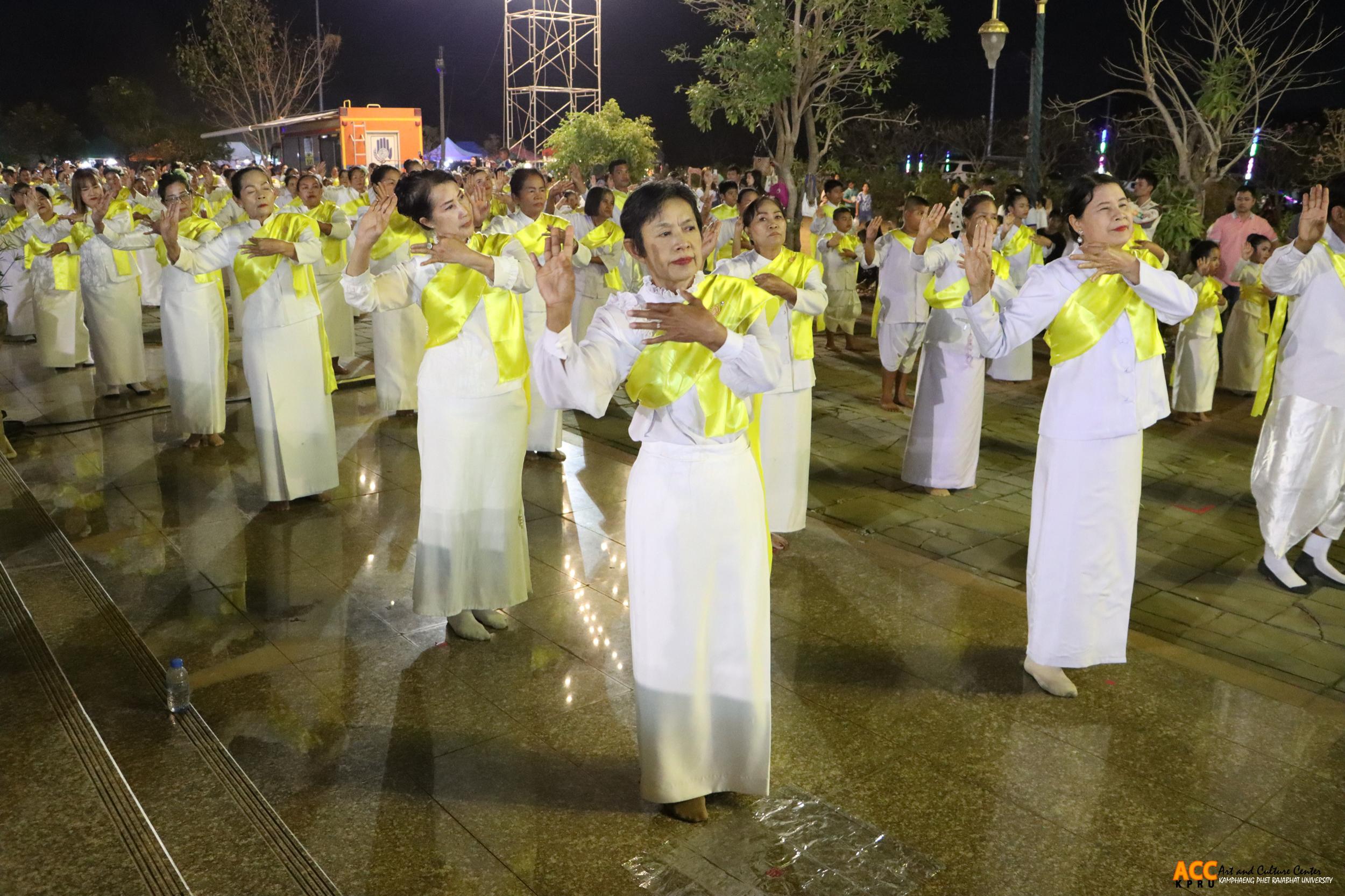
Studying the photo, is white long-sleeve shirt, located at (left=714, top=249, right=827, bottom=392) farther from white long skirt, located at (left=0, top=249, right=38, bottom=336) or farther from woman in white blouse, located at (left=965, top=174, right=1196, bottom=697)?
white long skirt, located at (left=0, top=249, right=38, bottom=336)

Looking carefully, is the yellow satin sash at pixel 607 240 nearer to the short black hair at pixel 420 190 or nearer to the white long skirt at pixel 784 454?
the white long skirt at pixel 784 454

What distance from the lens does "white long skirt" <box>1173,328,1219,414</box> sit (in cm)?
890

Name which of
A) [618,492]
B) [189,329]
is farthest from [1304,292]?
[189,329]

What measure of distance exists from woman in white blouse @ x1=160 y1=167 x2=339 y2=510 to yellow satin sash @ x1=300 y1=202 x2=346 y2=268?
292 centimetres

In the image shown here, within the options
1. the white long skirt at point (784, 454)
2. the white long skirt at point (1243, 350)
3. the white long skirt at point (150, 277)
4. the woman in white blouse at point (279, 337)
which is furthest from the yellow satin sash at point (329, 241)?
the white long skirt at point (1243, 350)

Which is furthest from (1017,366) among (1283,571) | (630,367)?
(630,367)

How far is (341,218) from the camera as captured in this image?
373 inches

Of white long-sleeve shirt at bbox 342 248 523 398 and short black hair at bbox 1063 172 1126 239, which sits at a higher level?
short black hair at bbox 1063 172 1126 239

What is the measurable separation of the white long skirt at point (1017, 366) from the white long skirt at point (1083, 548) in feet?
20.6

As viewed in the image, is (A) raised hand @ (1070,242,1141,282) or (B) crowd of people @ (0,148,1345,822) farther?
(A) raised hand @ (1070,242,1141,282)

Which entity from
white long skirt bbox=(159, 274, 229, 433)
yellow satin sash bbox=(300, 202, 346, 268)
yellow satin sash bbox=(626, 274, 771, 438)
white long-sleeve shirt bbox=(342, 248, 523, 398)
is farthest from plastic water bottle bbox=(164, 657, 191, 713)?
yellow satin sash bbox=(300, 202, 346, 268)

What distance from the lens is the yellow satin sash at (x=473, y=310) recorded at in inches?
173

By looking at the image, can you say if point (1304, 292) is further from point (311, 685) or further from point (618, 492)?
point (311, 685)

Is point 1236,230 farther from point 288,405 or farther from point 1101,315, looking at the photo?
point 288,405
